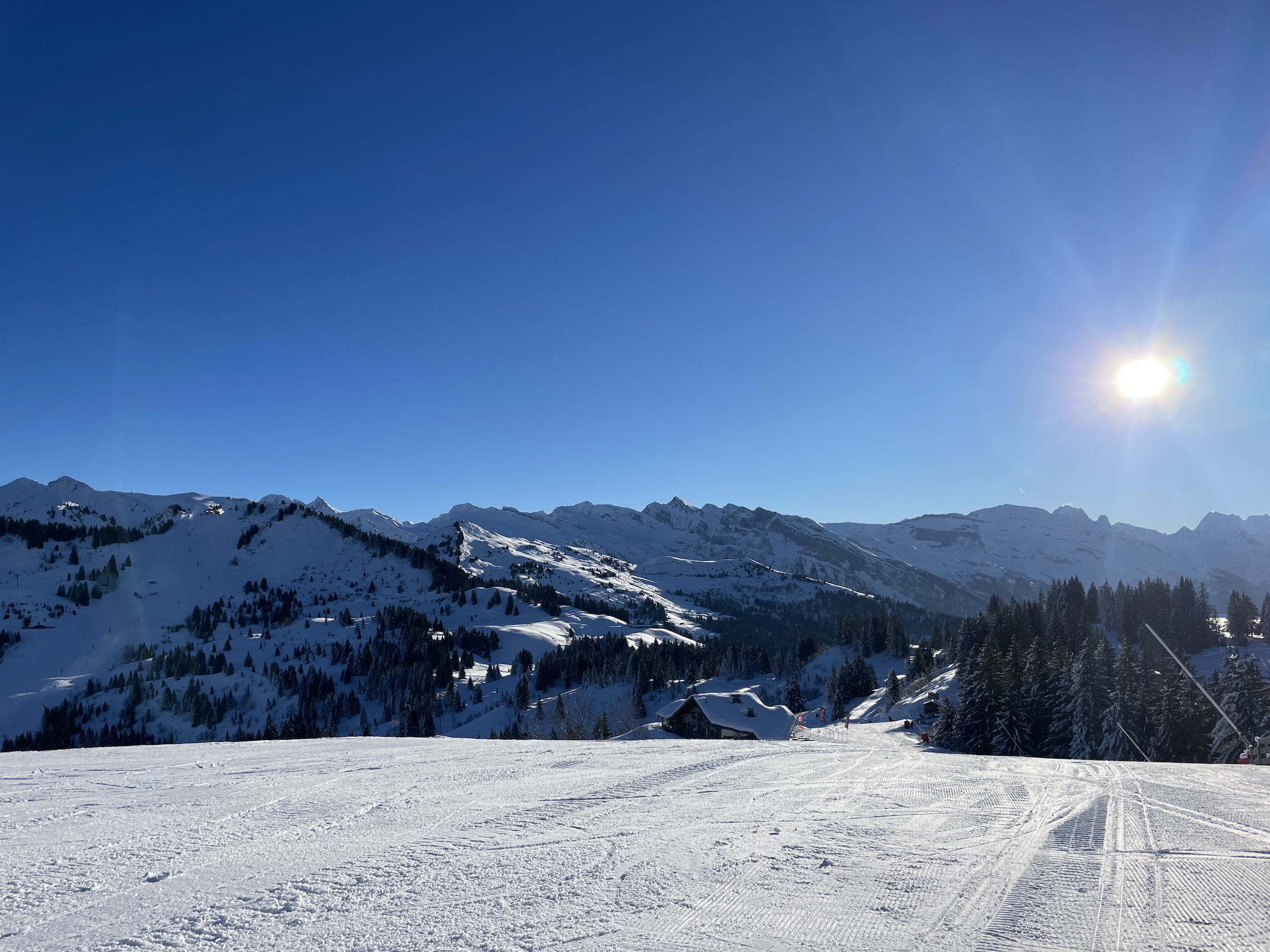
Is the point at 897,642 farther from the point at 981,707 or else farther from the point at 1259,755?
the point at 1259,755

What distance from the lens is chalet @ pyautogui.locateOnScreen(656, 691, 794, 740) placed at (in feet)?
174

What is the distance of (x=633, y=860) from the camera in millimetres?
6238

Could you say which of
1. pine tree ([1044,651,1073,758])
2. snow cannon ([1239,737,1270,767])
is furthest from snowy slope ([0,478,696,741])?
snow cannon ([1239,737,1270,767])

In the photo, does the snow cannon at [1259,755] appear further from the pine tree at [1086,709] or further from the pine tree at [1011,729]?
the pine tree at [1011,729]

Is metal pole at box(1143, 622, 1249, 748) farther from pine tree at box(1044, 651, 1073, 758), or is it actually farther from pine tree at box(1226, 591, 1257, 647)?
pine tree at box(1226, 591, 1257, 647)

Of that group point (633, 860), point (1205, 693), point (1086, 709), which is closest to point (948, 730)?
point (1086, 709)

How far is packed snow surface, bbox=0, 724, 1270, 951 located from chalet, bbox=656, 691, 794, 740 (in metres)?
44.7

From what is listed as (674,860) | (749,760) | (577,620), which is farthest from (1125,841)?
(577,620)

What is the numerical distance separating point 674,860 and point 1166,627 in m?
131

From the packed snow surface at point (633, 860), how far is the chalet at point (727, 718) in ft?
147

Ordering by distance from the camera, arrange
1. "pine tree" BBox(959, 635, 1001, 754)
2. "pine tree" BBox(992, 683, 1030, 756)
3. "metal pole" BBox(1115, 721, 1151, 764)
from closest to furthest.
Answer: "metal pole" BBox(1115, 721, 1151, 764) < "pine tree" BBox(992, 683, 1030, 756) < "pine tree" BBox(959, 635, 1001, 754)

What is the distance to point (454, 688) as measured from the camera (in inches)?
4774

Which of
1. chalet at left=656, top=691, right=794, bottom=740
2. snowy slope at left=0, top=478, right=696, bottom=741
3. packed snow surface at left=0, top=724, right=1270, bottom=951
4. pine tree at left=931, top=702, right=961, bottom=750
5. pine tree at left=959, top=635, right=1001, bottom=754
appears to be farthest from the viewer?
snowy slope at left=0, top=478, right=696, bottom=741

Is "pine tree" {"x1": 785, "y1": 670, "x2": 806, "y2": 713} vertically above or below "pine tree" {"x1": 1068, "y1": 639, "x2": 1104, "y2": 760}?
below
